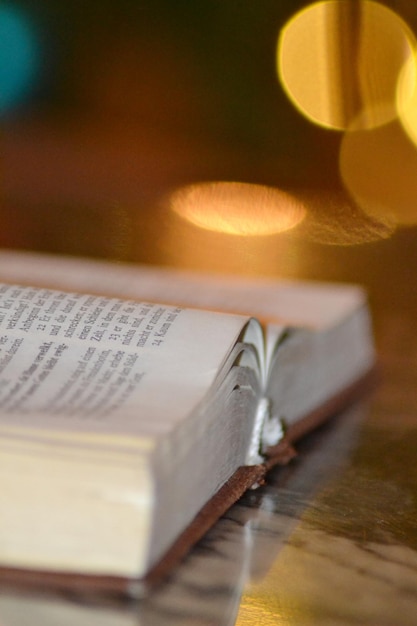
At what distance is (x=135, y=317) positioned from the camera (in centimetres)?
66

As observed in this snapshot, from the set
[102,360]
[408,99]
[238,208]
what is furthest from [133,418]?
[408,99]

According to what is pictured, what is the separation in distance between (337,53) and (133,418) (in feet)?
7.33

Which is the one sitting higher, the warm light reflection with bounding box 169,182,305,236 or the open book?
the open book

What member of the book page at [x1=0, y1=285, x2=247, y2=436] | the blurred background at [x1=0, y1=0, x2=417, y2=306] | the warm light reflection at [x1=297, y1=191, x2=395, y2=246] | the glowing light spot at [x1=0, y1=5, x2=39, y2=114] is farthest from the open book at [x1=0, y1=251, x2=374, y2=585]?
the glowing light spot at [x1=0, y1=5, x2=39, y2=114]

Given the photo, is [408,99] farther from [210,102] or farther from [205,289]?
[205,289]

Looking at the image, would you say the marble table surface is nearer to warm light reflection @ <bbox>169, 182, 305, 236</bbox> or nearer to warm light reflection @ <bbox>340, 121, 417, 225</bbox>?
warm light reflection @ <bbox>169, 182, 305, 236</bbox>

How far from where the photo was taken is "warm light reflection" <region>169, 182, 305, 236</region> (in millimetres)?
1869

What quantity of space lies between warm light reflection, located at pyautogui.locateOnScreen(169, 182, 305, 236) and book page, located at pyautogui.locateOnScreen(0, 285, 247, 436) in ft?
3.75

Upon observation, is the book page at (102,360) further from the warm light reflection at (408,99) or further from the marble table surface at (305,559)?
the warm light reflection at (408,99)

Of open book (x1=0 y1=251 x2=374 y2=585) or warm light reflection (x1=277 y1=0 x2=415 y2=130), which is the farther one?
warm light reflection (x1=277 y1=0 x2=415 y2=130)

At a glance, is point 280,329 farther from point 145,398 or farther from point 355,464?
point 145,398

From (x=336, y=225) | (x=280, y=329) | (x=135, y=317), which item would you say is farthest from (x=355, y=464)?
(x=336, y=225)

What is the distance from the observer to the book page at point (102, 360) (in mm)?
537

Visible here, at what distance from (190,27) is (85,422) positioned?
215 cm
